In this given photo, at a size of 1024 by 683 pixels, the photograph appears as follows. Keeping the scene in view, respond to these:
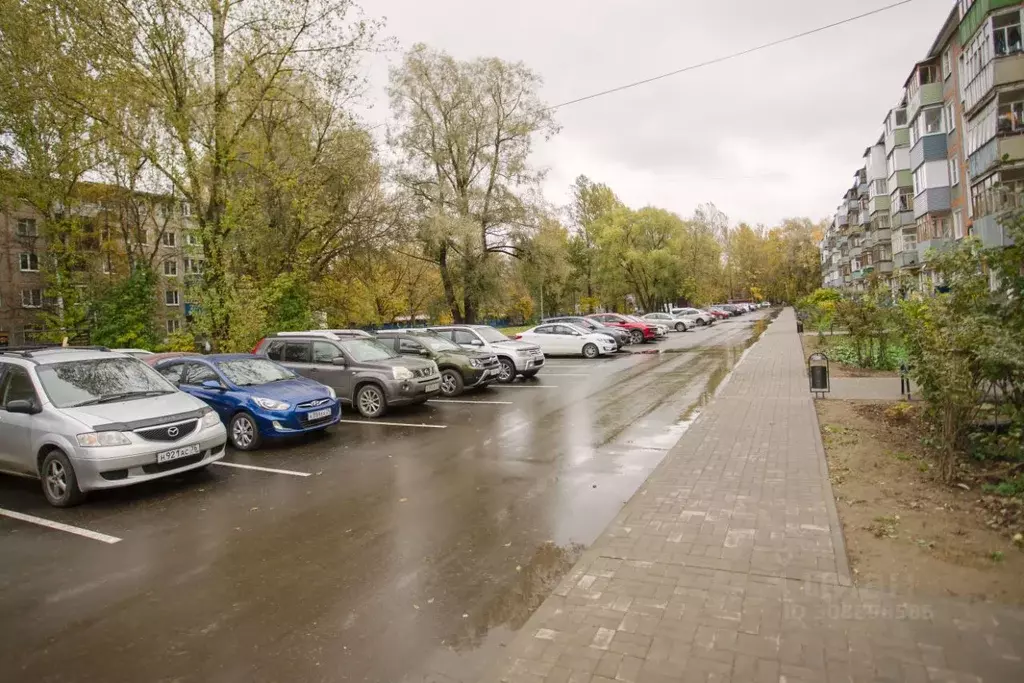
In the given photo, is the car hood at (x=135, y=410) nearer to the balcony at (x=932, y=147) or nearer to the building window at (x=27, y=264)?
the balcony at (x=932, y=147)

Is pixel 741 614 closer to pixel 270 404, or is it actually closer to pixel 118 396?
pixel 118 396

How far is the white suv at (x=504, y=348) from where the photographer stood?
17.9 meters

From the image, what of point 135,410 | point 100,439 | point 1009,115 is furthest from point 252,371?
point 1009,115

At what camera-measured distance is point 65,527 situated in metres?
6.27

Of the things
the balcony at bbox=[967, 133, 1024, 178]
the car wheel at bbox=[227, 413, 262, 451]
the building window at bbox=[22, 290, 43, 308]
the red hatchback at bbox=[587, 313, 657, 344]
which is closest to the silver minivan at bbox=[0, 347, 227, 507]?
the car wheel at bbox=[227, 413, 262, 451]

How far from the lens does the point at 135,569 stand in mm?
5156

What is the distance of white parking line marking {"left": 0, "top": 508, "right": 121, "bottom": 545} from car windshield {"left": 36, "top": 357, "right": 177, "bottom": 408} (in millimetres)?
1252

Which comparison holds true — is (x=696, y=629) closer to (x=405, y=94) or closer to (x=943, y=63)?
(x=405, y=94)

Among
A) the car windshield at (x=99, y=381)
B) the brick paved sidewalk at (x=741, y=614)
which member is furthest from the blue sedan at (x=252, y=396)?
the brick paved sidewalk at (x=741, y=614)

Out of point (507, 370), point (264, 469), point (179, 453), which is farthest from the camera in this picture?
point (507, 370)

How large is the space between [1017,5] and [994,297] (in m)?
24.1

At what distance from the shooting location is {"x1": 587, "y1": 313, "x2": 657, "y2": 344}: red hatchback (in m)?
33.6

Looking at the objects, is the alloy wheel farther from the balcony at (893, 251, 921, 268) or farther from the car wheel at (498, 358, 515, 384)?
the balcony at (893, 251, 921, 268)

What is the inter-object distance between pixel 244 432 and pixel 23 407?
10.2ft
